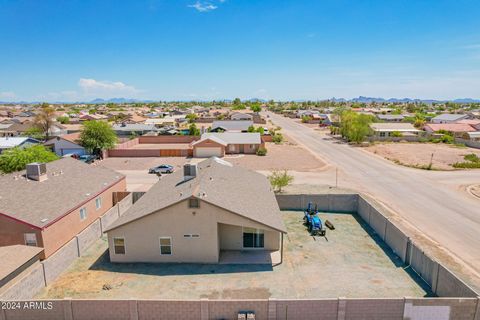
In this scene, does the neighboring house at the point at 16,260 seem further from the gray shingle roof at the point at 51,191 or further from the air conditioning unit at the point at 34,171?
the air conditioning unit at the point at 34,171

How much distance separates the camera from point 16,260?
57.1ft

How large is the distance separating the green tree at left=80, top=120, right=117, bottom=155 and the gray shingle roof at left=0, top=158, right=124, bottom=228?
26639mm

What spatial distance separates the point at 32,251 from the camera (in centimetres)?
1864

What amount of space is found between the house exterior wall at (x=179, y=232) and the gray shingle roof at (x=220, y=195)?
1.51 feet

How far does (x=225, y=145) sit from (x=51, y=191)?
36.8m

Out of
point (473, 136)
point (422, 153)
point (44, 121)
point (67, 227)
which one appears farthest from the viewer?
point (44, 121)

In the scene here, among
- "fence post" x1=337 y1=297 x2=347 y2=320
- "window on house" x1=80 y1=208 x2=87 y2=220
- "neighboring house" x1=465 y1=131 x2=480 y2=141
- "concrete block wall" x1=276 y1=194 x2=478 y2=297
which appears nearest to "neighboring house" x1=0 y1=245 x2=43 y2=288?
"window on house" x1=80 y1=208 x2=87 y2=220

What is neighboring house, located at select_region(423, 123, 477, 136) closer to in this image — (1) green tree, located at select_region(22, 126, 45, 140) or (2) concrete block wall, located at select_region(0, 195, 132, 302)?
(2) concrete block wall, located at select_region(0, 195, 132, 302)

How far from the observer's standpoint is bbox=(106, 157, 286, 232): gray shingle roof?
19.5 metres

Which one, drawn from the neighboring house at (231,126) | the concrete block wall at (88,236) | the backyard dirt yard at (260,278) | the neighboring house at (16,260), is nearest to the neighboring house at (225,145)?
the neighboring house at (231,126)

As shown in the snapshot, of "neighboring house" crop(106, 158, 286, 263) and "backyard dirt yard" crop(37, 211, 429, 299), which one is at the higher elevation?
"neighboring house" crop(106, 158, 286, 263)

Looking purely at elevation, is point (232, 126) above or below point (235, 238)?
above

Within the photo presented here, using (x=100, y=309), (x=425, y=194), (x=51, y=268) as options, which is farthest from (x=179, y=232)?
(x=425, y=194)

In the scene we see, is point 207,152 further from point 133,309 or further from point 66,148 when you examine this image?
point 133,309
